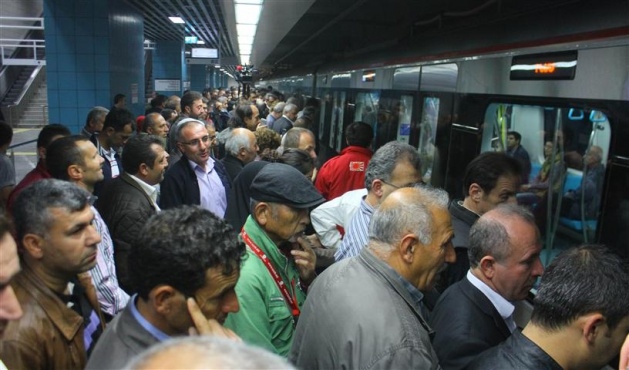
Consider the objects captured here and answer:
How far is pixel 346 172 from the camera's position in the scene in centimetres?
475

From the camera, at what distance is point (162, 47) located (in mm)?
21875

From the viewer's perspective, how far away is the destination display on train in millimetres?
2984

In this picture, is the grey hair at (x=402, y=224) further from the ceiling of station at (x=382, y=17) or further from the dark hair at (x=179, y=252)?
the ceiling of station at (x=382, y=17)

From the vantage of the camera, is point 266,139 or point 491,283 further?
point 266,139

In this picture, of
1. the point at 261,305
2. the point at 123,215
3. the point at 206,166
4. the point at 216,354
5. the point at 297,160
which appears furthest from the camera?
the point at 206,166

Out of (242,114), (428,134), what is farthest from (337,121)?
(428,134)

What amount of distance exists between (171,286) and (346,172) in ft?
11.0

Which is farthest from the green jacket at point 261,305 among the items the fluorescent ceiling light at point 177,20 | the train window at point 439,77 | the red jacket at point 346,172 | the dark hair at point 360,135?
the fluorescent ceiling light at point 177,20

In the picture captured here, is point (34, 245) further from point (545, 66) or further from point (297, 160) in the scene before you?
point (545, 66)

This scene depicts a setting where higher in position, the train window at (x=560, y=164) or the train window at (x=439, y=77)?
Result: the train window at (x=439, y=77)

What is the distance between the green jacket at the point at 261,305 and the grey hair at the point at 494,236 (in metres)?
0.78

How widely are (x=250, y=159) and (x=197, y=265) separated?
3.11 m

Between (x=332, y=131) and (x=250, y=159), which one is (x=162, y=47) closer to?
(x=332, y=131)

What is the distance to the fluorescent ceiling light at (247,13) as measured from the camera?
6.73 metres
